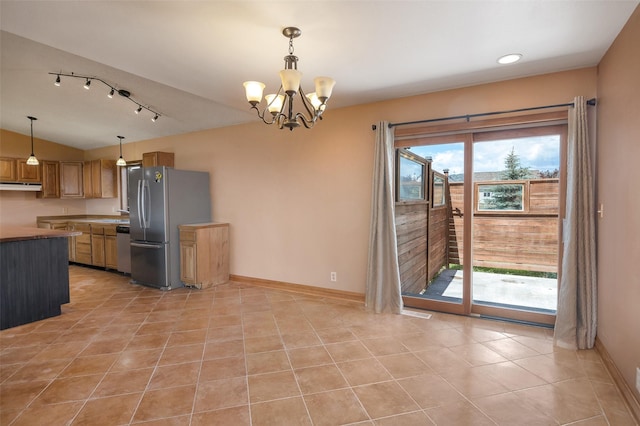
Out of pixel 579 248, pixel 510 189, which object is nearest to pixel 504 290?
pixel 579 248

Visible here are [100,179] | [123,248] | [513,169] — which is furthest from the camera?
[100,179]

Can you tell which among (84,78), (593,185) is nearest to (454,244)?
(593,185)

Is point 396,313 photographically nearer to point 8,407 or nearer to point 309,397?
point 309,397

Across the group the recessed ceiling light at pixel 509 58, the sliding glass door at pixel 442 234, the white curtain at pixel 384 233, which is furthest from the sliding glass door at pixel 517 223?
the white curtain at pixel 384 233

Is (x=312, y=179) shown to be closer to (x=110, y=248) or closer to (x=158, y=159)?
(x=158, y=159)

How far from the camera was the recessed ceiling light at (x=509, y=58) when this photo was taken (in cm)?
252

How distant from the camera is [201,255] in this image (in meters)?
4.47

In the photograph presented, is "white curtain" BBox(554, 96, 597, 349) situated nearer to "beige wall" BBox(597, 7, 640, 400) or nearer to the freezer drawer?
"beige wall" BBox(597, 7, 640, 400)

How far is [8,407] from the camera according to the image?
6.24 ft

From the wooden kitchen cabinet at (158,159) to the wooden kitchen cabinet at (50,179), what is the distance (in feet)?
8.20

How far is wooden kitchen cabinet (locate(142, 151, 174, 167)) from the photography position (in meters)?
5.36

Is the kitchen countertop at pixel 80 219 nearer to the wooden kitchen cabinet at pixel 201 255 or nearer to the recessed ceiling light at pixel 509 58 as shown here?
the wooden kitchen cabinet at pixel 201 255

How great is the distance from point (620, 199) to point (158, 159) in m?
5.95

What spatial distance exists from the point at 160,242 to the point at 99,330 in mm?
1558
